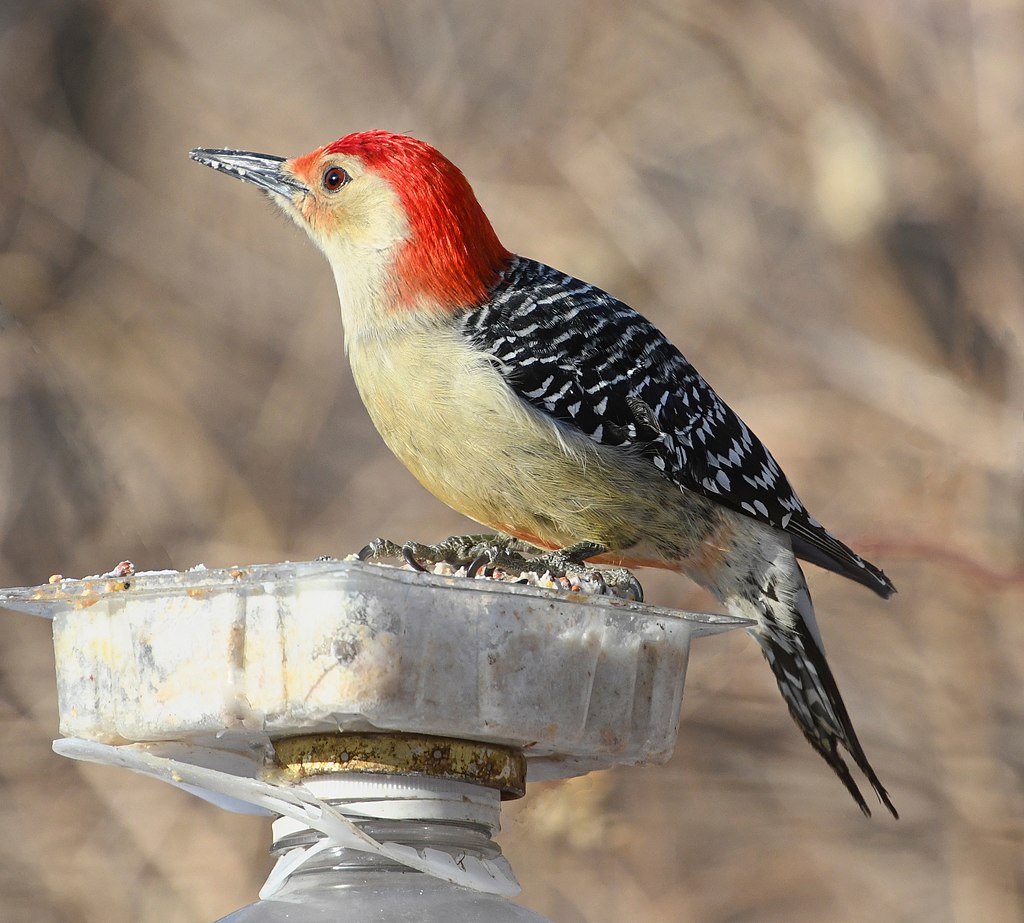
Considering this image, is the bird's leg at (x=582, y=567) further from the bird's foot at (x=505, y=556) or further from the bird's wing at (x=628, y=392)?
the bird's wing at (x=628, y=392)

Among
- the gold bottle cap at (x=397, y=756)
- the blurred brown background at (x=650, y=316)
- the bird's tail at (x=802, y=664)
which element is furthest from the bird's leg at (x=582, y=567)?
the blurred brown background at (x=650, y=316)

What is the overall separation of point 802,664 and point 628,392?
2.76ft

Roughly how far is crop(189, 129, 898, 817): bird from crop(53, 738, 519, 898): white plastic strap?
120 centimetres

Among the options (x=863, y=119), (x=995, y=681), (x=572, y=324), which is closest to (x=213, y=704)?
(x=572, y=324)

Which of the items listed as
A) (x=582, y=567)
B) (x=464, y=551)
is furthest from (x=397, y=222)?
(x=582, y=567)

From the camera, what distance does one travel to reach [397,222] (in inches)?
125

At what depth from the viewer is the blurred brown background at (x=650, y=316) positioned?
5.98 m

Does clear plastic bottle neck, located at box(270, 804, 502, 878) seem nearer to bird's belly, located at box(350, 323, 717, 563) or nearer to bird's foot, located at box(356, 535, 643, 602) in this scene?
bird's foot, located at box(356, 535, 643, 602)

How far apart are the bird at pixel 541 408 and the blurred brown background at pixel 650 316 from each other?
227cm

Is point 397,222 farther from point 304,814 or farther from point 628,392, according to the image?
point 304,814

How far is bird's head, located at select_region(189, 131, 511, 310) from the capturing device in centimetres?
311

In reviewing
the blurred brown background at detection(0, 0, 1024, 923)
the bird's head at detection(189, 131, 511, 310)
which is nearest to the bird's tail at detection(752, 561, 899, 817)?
the bird's head at detection(189, 131, 511, 310)

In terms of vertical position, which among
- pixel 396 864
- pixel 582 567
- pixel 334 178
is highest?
pixel 334 178

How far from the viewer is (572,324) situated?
325 cm
